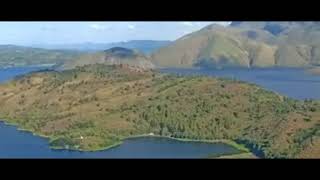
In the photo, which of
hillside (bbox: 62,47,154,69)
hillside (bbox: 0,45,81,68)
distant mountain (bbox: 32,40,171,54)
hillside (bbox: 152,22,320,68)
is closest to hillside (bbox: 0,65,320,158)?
hillside (bbox: 0,45,81,68)

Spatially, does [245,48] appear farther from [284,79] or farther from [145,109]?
[145,109]

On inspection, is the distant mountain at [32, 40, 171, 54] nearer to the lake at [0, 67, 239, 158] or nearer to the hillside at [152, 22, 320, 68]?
the hillside at [152, 22, 320, 68]

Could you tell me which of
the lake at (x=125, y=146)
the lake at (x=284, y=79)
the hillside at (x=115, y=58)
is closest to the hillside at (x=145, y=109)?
the lake at (x=125, y=146)

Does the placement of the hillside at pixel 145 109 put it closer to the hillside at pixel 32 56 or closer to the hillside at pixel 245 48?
the hillside at pixel 32 56

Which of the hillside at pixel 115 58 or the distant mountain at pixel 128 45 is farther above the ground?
the distant mountain at pixel 128 45

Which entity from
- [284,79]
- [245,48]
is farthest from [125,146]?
[245,48]

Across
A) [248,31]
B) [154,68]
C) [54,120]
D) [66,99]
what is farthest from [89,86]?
[248,31]
